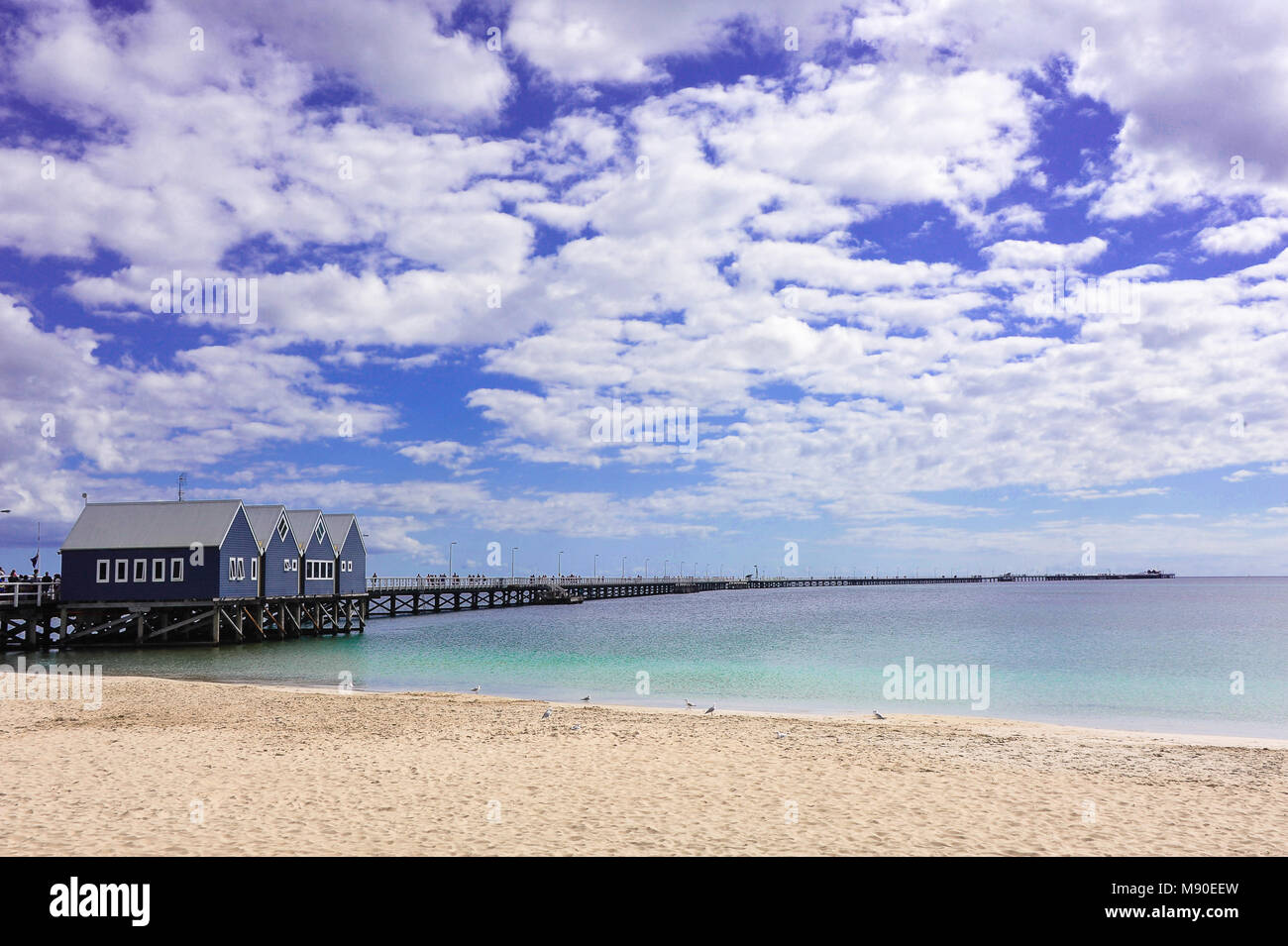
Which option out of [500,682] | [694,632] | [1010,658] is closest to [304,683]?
[500,682]

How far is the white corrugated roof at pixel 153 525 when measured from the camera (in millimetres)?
41375

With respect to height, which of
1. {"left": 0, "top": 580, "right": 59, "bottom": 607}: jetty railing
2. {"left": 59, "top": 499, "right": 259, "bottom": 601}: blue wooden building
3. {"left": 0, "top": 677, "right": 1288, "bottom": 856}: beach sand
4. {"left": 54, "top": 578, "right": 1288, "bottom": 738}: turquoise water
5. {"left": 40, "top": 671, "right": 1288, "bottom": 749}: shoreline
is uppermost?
{"left": 59, "top": 499, "right": 259, "bottom": 601}: blue wooden building

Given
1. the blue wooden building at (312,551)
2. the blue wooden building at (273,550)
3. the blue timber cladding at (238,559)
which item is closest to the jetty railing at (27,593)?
the blue timber cladding at (238,559)

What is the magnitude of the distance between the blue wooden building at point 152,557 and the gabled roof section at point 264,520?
13.4 feet

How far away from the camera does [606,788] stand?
10.5 m

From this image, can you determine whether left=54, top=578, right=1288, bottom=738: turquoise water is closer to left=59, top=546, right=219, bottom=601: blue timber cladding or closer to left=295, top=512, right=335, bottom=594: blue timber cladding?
left=59, top=546, right=219, bottom=601: blue timber cladding

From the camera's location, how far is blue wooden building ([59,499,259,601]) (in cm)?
4125

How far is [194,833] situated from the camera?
830cm

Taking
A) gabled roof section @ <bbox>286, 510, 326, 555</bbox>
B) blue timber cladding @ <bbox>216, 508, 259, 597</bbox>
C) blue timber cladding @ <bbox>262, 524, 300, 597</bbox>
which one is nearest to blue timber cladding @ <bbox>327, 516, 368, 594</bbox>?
gabled roof section @ <bbox>286, 510, 326, 555</bbox>

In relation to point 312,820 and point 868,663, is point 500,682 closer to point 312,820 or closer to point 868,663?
point 868,663

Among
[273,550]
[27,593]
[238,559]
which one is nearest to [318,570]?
[273,550]

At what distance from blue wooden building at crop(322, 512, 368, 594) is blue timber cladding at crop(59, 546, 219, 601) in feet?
50.8

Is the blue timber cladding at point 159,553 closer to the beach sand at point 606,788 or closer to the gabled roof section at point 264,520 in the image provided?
the gabled roof section at point 264,520
